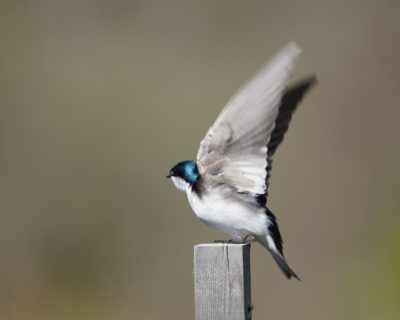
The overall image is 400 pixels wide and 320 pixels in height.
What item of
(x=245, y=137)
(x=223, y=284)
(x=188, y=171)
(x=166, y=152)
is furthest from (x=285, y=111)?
(x=166, y=152)

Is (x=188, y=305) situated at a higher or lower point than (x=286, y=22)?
lower

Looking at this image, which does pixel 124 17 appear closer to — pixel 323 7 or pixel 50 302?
pixel 323 7

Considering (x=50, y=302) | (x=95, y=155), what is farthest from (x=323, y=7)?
(x=50, y=302)

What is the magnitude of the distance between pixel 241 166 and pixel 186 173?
174 mm

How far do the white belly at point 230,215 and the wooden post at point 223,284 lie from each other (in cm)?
69

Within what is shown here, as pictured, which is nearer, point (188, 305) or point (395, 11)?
point (188, 305)

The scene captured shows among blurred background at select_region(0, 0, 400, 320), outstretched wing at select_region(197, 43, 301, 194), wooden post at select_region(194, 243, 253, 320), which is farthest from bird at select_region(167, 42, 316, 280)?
blurred background at select_region(0, 0, 400, 320)

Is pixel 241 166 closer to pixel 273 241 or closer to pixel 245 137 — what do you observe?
pixel 245 137

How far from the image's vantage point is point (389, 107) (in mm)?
6816

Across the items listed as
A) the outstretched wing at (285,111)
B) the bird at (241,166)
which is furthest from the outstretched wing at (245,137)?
the outstretched wing at (285,111)

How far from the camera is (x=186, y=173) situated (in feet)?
9.74

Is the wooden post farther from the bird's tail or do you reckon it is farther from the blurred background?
the blurred background

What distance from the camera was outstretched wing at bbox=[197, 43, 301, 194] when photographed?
2926 mm

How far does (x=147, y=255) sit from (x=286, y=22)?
257 centimetres
